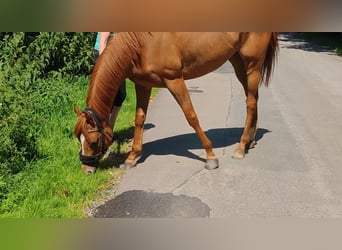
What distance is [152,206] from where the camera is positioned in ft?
11.6

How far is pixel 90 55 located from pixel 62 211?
490cm

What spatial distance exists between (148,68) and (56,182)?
1328 mm

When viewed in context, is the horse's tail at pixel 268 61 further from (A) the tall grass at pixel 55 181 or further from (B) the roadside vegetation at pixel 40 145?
(A) the tall grass at pixel 55 181

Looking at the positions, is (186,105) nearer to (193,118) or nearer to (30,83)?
(193,118)

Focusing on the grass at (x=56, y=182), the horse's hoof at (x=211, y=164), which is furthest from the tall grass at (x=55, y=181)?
the horse's hoof at (x=211, y=164)

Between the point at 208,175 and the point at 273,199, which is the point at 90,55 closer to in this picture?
the point at 208,175

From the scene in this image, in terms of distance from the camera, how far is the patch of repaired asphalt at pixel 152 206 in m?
3.38

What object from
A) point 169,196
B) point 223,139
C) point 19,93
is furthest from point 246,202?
point 19,93

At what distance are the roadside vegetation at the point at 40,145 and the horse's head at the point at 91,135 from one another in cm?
22

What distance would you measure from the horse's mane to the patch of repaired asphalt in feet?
2.51

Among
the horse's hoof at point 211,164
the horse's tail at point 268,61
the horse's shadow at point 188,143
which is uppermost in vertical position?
the horse's tail at point 268,61

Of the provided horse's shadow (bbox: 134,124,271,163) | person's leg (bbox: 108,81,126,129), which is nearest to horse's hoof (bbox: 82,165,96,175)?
horse's shadow (bbox: 134,124,271,163)

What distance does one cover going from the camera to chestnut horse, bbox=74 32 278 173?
3750 mm

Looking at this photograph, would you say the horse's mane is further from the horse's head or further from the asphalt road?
the asphalt road
